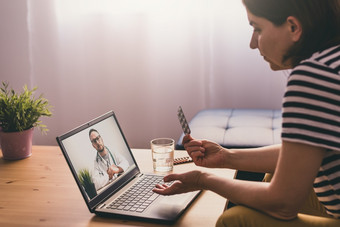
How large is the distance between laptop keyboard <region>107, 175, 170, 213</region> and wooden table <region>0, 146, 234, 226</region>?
5 centimetres

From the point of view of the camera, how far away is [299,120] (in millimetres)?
758

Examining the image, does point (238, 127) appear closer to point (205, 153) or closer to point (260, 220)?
point (205, 153)

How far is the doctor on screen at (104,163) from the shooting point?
1.05m

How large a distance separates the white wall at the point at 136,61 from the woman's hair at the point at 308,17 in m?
1.71

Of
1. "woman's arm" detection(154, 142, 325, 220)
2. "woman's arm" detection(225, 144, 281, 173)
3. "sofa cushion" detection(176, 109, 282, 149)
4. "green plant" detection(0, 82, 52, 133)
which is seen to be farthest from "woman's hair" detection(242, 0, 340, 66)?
"sofa cushion" detection(176, 109, 282, 149)

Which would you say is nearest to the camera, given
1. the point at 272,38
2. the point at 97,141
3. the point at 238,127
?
the point at 272,38

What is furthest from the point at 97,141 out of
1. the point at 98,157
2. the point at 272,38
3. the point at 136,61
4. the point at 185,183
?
the point at 136,61

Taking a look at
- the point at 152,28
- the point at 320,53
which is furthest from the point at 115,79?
the point at 320,53

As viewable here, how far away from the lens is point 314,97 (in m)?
0.75

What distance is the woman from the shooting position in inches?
29.6

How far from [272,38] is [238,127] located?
4.16 ft

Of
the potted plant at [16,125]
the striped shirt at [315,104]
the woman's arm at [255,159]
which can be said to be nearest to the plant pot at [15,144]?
the potted plant at [16,125]

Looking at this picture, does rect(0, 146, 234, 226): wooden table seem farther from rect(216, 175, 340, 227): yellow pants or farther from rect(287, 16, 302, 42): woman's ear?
rect(287, 16, 302, 42): woman's ear

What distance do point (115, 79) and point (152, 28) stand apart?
1.43ft
